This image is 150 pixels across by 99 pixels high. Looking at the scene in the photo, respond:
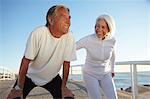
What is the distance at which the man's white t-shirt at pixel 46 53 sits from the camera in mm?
2473

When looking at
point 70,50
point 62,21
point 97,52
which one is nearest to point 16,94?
point 70,50

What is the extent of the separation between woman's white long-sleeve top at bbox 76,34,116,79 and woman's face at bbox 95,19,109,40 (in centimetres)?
9

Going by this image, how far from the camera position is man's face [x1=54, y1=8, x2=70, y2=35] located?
99.4 inches

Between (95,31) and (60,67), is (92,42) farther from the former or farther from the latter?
(60,67)

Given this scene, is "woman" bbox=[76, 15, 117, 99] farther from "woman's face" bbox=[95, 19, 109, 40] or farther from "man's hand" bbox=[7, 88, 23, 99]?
"man's hand" bbox=[7, 88, 23, 99]

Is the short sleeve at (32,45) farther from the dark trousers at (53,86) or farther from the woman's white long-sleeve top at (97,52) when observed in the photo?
the woman's white long-sleeve top at (97,52)

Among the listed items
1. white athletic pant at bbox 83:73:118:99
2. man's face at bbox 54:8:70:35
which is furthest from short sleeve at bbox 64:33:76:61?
white athletic pant at bbox 83:73:118:99

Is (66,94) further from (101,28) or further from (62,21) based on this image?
(101,28)

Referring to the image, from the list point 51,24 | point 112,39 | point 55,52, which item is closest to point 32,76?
point 55,52

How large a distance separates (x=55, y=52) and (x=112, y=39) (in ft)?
3.79

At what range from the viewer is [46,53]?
2.60 metres

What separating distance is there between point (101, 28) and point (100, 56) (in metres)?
0.34

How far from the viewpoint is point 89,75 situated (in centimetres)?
355

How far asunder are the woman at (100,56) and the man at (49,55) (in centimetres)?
79
